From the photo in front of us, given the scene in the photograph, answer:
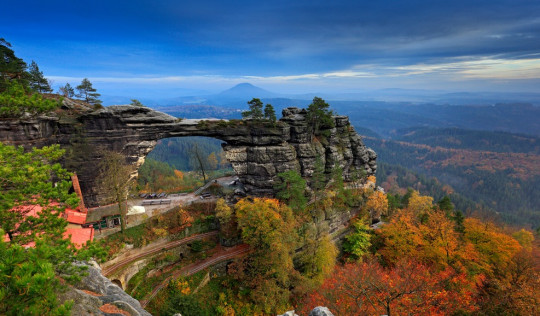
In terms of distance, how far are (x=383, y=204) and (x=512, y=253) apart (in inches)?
662

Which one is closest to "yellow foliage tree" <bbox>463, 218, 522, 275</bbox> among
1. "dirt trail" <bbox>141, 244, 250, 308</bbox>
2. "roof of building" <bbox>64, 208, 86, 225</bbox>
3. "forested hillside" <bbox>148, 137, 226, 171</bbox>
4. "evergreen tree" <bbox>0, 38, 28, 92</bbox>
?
"dirt trail" <bbox>141, 244, 250, 308</bbox>

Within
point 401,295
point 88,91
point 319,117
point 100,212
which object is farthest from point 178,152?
point 401,295

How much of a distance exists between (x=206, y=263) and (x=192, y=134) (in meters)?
→ 18.2

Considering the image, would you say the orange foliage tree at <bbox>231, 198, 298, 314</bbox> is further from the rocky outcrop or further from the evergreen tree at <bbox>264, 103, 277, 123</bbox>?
the rocky outcrop

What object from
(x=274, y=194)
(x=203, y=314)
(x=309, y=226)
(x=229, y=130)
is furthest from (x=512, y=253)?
(x=229, y=130)

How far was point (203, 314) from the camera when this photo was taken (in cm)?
2147

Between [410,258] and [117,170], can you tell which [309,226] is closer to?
[410,258]

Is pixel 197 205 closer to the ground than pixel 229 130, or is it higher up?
closer to the ground

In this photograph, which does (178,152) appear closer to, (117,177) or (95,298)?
(117,177)

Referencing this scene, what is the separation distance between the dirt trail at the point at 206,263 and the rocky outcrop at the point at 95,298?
14702 millimetres

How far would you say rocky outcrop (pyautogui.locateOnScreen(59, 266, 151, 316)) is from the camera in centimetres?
877

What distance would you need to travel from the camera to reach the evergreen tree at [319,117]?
36987 mm

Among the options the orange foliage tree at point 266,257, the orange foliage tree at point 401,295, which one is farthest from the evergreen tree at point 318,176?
the orange foliage tree at point 401,295

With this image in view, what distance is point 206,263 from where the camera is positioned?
2955cm
